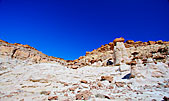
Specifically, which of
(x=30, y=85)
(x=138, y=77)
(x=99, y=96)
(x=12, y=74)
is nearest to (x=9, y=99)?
(x=30, y=85)

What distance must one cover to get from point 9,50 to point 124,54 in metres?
29.4

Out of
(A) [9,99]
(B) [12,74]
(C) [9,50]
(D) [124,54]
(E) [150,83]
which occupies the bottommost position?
(A) [9,99]

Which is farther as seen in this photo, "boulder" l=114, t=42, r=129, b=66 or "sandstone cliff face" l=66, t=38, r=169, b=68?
"boulder" l=114, t=42, r=129, b=66

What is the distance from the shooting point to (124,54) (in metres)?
19.2

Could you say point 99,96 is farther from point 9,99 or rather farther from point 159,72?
point 159,72

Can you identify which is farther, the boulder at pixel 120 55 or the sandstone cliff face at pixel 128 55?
the boulder at pixel 120 55

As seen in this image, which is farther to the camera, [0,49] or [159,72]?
[0,49]

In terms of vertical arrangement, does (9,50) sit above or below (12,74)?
above

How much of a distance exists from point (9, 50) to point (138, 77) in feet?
98.2

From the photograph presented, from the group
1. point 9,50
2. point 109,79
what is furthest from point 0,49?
point 109,79

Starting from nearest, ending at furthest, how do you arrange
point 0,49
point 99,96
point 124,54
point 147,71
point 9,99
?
point 99,96 < point 9,99 < point 147,71 < point 124,54 < point 0,49

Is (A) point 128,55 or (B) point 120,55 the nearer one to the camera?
(B) point 120,55

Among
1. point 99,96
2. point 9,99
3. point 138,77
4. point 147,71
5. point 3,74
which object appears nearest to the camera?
point 99,96

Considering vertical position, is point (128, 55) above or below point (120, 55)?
above
